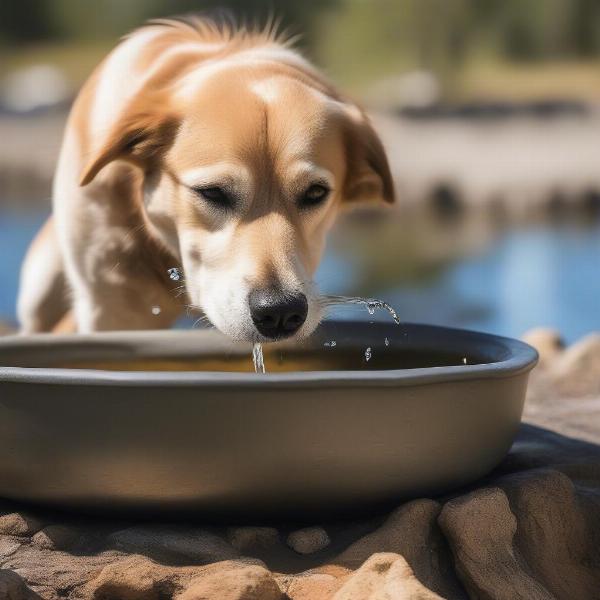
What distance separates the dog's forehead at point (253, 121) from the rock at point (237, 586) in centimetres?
92

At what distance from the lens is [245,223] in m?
2.02

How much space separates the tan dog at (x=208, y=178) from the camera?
6.47 feet

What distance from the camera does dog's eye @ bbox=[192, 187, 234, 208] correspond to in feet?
6.76

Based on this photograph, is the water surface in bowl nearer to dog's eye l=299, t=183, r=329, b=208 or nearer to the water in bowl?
the water in bowl

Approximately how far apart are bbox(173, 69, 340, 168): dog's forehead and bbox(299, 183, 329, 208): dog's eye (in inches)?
2.3

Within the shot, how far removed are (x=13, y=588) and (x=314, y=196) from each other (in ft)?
3.45

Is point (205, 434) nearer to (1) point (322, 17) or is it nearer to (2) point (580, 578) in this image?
(2) point (580, 578)

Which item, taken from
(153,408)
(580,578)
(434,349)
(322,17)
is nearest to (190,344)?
(434,349)

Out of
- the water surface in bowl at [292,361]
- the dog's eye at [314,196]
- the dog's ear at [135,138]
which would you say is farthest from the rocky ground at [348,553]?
the dog's ear at [135,138]

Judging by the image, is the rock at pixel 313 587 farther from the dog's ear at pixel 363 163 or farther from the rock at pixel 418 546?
the dog's ear at pixel 363 163

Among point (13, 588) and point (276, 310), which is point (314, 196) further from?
point (13, 588)

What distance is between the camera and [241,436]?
149cm

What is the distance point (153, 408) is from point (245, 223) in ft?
2.08

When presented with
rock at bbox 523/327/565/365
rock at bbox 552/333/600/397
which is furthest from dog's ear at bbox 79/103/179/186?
rock at bbox 523/327/565/365
